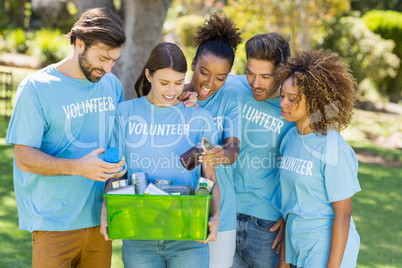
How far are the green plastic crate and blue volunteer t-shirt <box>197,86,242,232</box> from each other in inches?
20.5

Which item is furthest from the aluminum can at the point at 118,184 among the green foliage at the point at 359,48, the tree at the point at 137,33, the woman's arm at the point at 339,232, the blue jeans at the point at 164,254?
the green foliage at the point at 359,48

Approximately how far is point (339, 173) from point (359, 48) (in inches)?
503

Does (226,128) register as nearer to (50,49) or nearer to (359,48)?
(359,48)

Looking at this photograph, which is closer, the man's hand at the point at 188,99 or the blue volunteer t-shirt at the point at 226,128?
the man's hand at the point at 188,99

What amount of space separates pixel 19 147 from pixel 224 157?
1.22m

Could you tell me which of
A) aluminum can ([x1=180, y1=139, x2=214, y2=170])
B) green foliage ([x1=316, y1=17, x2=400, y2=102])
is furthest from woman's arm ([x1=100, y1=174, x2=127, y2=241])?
green foliage ([x1=316, y1=17, x2=400, y2=102])

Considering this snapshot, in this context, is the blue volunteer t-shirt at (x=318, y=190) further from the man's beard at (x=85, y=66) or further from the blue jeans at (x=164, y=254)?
the man's beard at (x=85, y=66)

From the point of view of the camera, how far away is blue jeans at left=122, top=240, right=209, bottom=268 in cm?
251

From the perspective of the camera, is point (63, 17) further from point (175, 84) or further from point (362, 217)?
point (175, 84)

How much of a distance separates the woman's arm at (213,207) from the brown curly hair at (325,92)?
0.70m

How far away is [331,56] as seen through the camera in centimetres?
278

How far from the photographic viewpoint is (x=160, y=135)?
8.53ft

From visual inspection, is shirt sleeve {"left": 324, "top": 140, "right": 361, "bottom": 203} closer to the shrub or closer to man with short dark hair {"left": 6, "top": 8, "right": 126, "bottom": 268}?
man with short dark hair {"left": 6, "top": 8, "right": 126, "bottom": 268}

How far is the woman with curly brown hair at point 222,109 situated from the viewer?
284 cm
